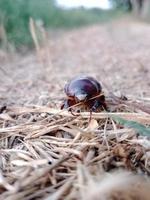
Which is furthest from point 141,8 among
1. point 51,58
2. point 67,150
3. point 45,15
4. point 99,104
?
point 67,150

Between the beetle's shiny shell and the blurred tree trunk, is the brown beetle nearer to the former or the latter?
the beetle's shiny shell

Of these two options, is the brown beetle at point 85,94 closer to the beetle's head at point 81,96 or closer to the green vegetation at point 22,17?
the beetle's head at point 81,96

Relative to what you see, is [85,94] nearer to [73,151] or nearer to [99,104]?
[99,104]

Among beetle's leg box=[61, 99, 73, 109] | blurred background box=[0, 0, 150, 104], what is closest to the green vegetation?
blurred background box=[0, 0, 150, 104]

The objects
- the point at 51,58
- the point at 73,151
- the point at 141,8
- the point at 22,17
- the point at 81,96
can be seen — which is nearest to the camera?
the point at 73,151

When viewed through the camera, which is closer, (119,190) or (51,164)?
(119,190)

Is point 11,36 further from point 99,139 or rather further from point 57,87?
point 99,139

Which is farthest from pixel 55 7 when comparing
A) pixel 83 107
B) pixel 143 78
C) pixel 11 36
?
pixel 83 107
